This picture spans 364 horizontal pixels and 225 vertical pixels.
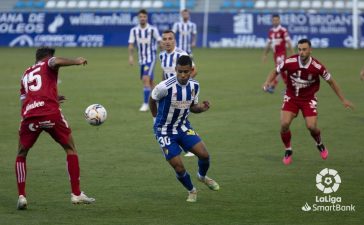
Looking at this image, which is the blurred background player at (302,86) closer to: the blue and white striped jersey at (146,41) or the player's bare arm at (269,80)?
the player's bare arm at (269,80)

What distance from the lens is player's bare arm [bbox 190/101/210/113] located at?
36.3ft

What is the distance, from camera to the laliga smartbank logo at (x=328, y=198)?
417 inches

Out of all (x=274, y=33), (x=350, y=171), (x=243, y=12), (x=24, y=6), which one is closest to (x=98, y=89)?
(x=274, y=33)

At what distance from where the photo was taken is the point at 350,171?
523 inches

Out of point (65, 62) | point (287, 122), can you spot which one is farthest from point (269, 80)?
point (65, 62)

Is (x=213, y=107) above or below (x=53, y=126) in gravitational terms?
below

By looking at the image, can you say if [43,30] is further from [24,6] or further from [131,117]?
[131,117]

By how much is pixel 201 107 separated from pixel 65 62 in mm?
1889

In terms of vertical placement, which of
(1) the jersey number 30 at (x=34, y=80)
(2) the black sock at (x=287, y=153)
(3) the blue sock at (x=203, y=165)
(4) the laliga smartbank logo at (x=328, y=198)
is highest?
(1) the jersey number 30 at (x=34, y=80)

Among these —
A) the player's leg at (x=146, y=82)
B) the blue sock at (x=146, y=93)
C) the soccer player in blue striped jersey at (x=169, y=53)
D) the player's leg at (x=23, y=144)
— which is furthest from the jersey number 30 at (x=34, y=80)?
the blue sock at (x=146, y=93)

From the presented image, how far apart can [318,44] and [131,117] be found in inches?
969

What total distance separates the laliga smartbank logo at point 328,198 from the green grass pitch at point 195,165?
0.11 m

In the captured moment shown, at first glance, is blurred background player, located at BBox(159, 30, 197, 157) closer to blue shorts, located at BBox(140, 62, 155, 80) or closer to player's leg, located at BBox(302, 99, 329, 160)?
player's leg, located at BBox(302, 99, 329, 160)

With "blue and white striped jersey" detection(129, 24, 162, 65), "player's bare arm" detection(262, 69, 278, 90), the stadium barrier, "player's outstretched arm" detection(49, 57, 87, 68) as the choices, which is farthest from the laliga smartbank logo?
the stadium barrier
